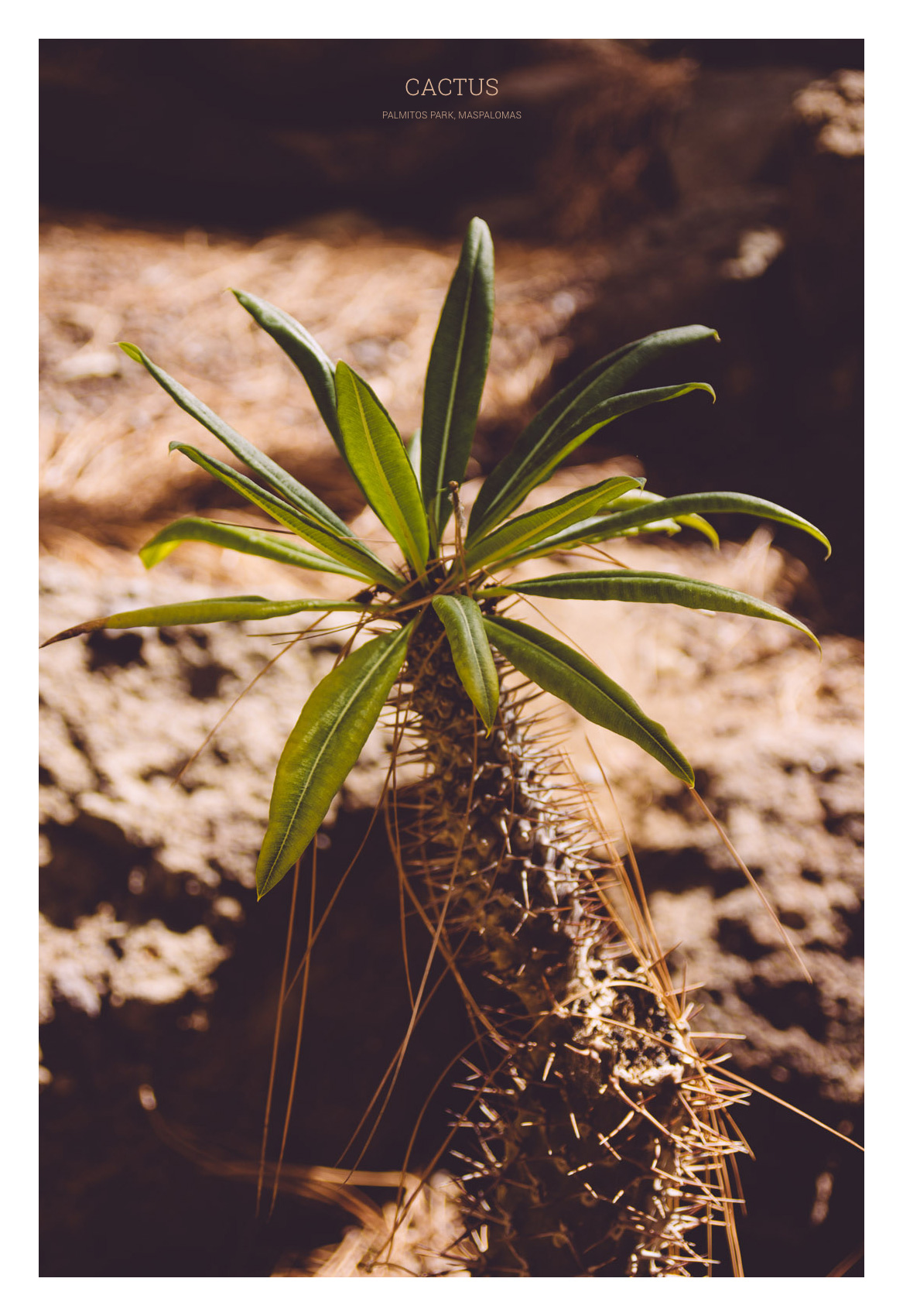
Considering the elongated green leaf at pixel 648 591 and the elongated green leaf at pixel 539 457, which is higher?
the elongated green leaf at pixel 539 457

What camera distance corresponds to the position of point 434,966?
39.4 inches

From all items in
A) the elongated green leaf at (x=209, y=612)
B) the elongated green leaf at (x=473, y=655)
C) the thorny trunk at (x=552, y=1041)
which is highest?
the elongated green leaf at (x=209, y=612)

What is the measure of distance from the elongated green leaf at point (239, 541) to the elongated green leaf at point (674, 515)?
19 centimetres

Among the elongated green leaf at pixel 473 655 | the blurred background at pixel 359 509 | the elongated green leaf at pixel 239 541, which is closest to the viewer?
the elongated green leaf at pixel 473 655

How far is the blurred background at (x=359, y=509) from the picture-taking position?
0.88 m

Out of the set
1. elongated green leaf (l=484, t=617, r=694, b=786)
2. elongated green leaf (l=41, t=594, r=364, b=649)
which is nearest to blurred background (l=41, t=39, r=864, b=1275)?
elongated green leaf (l=41, t=594, r=364, b=649)

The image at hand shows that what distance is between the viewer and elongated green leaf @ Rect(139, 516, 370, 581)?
1.88ft

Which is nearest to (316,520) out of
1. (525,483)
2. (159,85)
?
(525,483)

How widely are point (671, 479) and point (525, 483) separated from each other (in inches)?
38.5

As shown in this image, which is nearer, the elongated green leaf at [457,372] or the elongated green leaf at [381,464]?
the elongated green leaf at [381,464]

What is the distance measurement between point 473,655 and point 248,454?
25 cm

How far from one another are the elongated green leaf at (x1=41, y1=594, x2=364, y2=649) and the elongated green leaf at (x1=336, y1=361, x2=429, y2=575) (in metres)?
0.07

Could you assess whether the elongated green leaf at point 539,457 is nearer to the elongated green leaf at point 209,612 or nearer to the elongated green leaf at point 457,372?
the elongated green leaf at point 457,372

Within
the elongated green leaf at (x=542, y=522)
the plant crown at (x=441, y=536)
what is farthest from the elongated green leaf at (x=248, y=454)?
the elongated green leaf at (x=542, y=522)
